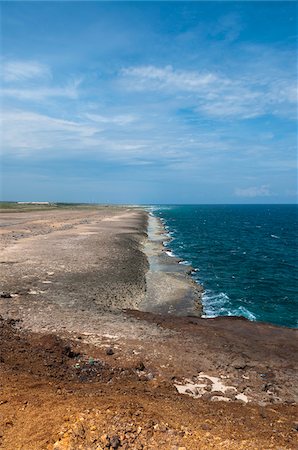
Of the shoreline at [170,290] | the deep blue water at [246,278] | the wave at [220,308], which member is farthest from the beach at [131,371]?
the deep blue water at [246,278]

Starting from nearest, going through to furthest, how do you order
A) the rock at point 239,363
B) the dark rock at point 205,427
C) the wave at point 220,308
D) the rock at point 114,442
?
the rock at point 114,442 → the dark rock at point 205,427 → the rock at point 239,363 → the wave at point 220,308

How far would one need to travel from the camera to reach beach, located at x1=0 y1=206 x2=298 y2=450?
8266 millimetres

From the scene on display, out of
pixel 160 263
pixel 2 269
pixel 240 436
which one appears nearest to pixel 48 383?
pixel 240 436

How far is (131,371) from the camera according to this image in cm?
1298

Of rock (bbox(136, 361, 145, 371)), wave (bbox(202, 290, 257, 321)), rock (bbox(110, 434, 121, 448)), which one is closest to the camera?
rock (bbox(110, 434, 121, 448))

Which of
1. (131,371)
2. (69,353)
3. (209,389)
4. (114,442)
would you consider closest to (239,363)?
(209,389)

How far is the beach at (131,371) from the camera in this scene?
8.27 m

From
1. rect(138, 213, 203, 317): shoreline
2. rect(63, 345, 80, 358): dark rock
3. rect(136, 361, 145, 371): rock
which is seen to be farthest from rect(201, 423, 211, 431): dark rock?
rect(138, 213, 203, 317): shoreline

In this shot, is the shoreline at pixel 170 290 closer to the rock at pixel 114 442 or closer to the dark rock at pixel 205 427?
the dark rock at pixel 205 427

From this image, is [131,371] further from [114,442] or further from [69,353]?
[114,442]

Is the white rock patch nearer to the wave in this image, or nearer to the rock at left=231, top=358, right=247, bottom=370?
the rock at left=231, top=358, right=247, bottom=370

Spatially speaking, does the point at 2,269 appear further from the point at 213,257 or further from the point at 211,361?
the point at 213,257

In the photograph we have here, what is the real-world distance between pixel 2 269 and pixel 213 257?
31.7 m

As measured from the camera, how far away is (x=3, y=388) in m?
10.4
